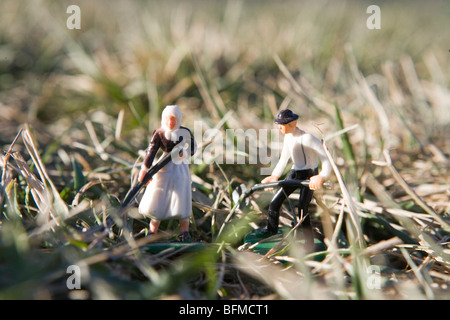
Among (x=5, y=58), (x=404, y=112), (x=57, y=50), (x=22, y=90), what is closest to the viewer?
(x=404, y=112)

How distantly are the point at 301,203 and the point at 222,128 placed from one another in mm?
998

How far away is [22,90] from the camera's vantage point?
3051 millimetres

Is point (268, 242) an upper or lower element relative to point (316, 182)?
lower

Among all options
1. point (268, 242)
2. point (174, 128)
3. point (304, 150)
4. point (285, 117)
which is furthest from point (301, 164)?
point (174, 128)

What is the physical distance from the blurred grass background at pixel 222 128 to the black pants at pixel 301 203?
11cm

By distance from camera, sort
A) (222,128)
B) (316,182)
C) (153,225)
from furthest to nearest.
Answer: (222,128), (153,225), (316,182)

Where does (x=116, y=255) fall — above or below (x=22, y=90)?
below

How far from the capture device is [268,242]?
150 cm

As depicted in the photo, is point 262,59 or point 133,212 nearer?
point 133,212

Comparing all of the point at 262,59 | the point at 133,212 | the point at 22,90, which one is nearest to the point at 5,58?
the point at 22,90

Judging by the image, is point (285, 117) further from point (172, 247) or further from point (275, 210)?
A: point (172, 247)
